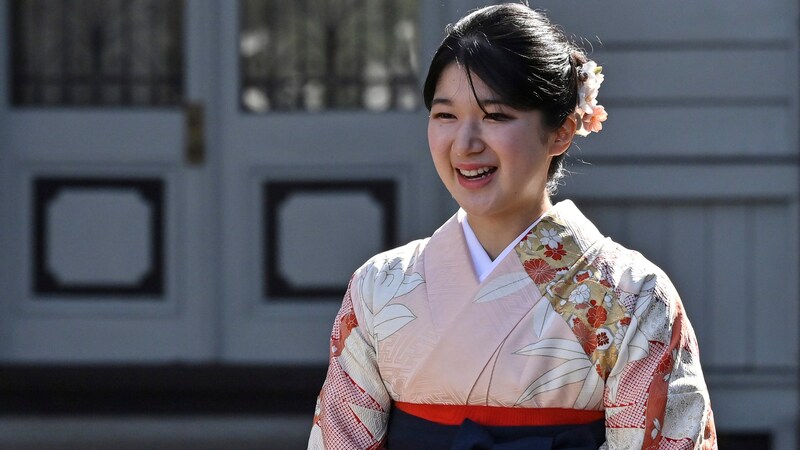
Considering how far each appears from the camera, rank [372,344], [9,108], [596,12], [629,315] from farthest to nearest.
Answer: [9,108] → [596,12] → [372,344] → [629,315]

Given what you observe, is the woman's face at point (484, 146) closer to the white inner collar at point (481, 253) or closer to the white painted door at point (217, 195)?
the white inner collar at point (481, 253)

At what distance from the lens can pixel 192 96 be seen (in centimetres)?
470

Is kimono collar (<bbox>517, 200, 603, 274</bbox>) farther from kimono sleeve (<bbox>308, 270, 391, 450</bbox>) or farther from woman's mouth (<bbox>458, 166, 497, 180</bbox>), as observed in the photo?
kimono sleeve (<bbox>308, 270, 391, 450</bbox>)

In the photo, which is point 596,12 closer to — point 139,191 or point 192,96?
point 192,96

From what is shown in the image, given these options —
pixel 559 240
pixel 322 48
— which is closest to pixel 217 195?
pixel 322 48

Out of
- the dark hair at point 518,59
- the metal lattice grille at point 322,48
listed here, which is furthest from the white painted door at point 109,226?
the dark hair at point 518,59

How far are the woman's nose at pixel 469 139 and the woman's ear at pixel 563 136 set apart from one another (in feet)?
0.48

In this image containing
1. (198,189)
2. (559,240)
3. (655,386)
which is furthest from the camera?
(198,189)

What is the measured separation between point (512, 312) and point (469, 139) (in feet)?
0.97

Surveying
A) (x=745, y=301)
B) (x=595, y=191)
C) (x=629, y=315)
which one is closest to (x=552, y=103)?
(x=629, y=315)

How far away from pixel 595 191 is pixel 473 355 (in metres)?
2.39

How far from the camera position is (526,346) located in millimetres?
2121

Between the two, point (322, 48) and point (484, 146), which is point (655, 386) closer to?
point (484, 146)

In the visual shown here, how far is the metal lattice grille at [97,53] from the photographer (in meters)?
4.78
